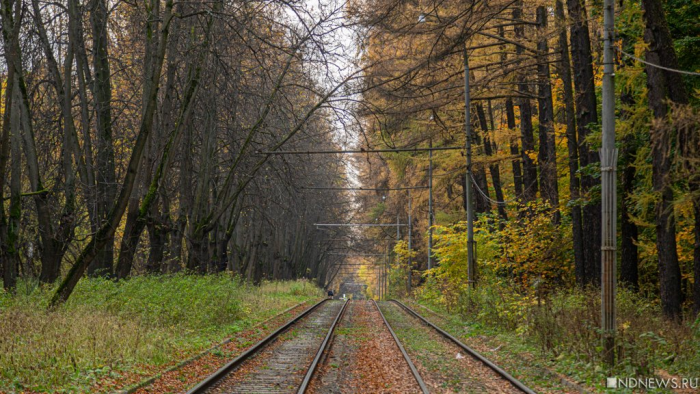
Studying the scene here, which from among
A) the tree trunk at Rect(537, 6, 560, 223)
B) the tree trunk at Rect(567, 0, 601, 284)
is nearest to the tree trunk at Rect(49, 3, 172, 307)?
the tree trunk at Rect(567, 0, 601, 284)

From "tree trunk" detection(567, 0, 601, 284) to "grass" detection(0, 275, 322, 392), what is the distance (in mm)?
10340

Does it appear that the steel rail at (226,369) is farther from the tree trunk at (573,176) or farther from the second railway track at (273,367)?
the tree trunk at (573,176)

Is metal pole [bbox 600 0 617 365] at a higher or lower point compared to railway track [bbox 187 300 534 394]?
higher

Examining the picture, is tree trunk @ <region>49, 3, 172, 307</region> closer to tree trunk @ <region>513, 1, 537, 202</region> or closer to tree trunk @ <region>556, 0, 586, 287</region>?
tree trunk @ <region>556, 0, 586, 287</region>

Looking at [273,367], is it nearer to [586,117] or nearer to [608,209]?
[608,209]

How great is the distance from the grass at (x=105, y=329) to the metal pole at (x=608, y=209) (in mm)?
7659

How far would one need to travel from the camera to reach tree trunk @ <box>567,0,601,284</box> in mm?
18281

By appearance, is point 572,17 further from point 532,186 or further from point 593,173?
point 532,186

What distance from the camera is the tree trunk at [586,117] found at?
18281mm

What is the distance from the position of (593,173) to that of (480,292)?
7235mm

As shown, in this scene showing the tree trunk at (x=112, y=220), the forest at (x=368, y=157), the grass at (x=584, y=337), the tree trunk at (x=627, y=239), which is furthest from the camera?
the tree trunk at (x=627, y=239)

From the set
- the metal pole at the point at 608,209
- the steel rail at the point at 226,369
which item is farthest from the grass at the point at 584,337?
the steel rail at the point at 226,369

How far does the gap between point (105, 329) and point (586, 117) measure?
1349 cm

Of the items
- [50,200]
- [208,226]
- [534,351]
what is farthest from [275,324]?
[534,351]
